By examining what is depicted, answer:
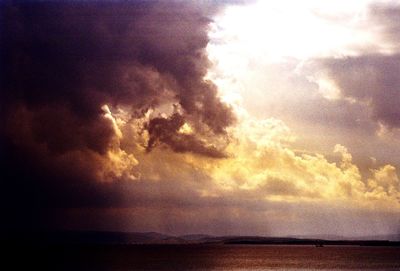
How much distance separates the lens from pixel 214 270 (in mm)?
55062

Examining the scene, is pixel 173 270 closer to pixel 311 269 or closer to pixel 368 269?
pixel 311 269

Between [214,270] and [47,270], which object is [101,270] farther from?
[214,270]

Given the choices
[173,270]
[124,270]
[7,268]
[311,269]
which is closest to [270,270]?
[311,269]

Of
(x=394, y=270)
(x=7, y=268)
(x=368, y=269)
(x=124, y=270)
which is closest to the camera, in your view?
Result: (x=7, y=268)

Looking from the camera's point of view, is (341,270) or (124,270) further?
(341,270)

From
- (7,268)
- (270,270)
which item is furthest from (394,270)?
(7,268)

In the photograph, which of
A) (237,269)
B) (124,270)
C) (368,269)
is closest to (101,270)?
(124,270)

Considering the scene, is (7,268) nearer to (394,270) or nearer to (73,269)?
(73,269)

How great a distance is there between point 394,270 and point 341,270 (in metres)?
4.98

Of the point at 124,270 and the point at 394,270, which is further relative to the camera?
the point at 394,270

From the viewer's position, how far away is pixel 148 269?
52625mm

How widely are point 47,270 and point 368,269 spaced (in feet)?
99.4

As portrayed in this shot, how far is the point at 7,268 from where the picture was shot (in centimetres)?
4666

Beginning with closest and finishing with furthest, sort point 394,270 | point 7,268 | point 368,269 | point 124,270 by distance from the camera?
point 7,268 < point 124,270 < point 394,270 < point 368,269
